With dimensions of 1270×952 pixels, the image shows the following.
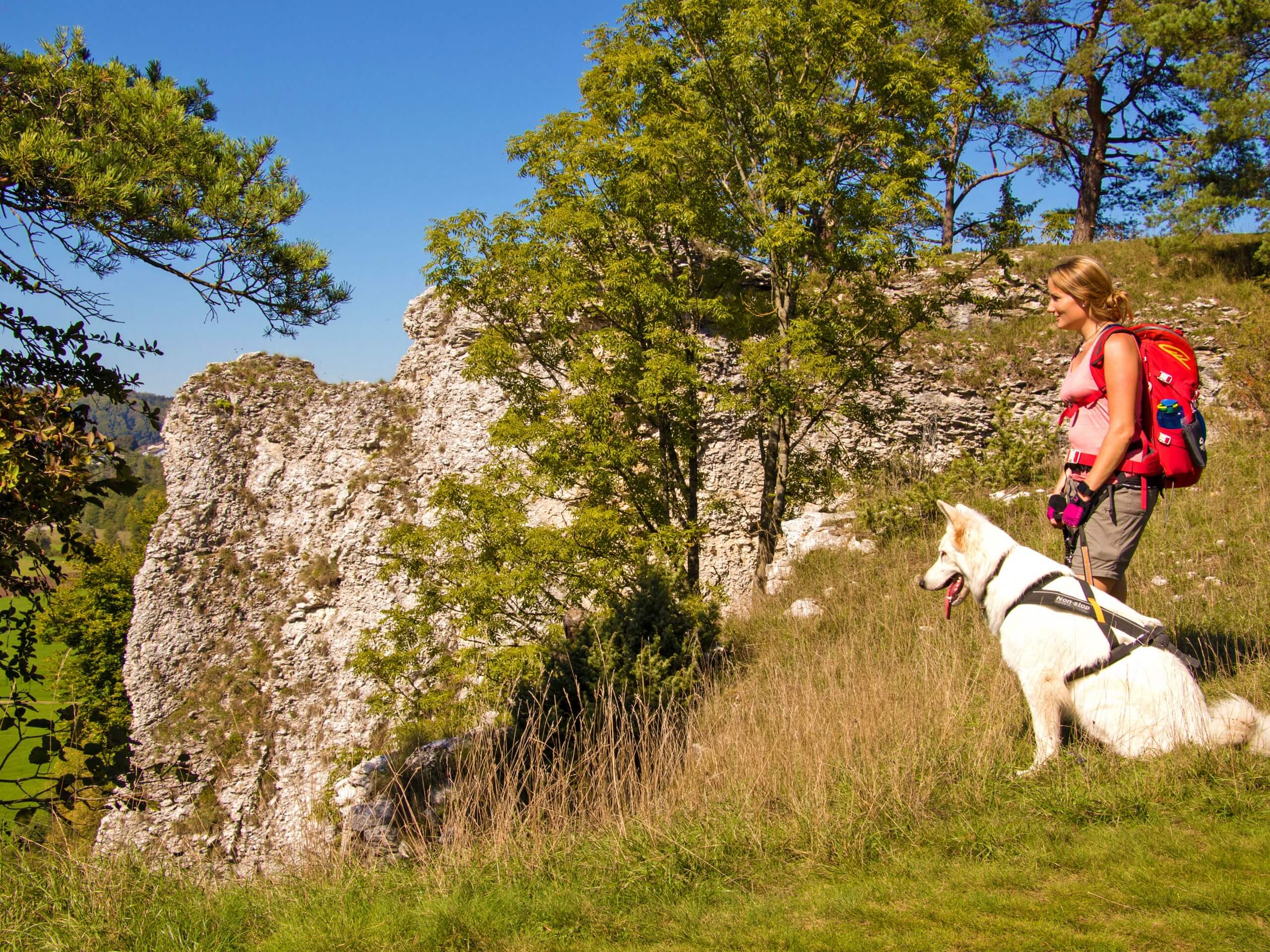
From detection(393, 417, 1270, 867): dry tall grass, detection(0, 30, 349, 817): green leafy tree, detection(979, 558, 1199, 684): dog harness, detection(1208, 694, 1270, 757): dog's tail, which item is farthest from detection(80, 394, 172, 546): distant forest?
detection(1208, 694, 1270, 757): dog's tail

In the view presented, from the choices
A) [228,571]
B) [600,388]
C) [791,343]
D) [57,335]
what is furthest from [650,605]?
[228,571]

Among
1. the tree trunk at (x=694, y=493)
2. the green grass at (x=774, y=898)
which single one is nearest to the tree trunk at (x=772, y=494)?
the tree trunk at (x=694, y=493)

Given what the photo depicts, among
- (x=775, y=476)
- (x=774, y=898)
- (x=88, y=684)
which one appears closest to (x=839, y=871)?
(x=774, y=898)

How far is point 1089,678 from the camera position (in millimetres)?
3574

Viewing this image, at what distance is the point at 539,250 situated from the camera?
10422 millimetres

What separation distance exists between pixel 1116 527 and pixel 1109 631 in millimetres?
546

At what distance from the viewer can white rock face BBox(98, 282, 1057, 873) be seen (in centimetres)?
1748

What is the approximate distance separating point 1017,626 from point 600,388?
6689 millimetres

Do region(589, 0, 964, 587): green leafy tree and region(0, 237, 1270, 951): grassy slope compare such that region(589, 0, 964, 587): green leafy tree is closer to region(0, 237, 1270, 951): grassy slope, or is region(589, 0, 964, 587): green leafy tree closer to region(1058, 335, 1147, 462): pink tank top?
region(1058, 335, 1147, 462): pink tank top

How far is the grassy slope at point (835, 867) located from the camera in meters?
2.83

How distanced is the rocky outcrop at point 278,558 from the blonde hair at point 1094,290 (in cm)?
1114

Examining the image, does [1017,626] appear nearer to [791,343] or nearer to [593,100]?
[791,343]

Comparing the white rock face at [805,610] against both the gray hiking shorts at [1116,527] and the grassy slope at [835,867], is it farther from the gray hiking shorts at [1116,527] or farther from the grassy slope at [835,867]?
the gray hiking shorts at [1116,527]

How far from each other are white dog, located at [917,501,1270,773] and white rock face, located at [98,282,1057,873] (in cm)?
1129
